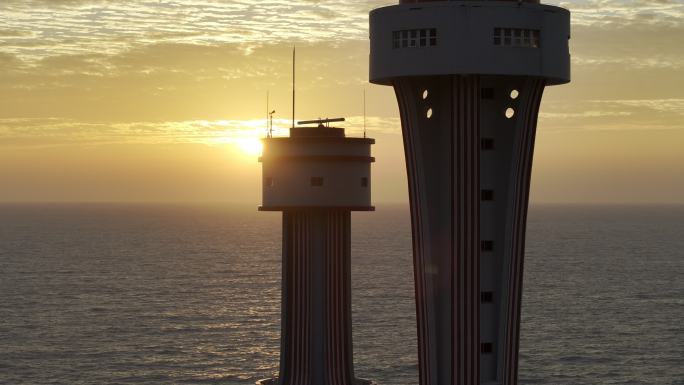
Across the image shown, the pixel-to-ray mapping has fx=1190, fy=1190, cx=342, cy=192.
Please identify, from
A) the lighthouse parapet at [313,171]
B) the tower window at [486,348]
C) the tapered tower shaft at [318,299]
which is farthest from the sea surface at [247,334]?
the tower window at [486,348]

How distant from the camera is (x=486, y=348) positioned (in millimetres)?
67000

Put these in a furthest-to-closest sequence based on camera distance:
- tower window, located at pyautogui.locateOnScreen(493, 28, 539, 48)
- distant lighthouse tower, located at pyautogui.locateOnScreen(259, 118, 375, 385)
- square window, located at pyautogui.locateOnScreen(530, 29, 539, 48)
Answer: distant lighthouse tower, located at pyautogui.locateOnScreen(259, 118, 375, 385)
square window, located at pyautogui.locateOnScreen(530, 29, 539, 48)
tower window, located at pyautogui.locateOnScreen(493, 28, 539, 48)

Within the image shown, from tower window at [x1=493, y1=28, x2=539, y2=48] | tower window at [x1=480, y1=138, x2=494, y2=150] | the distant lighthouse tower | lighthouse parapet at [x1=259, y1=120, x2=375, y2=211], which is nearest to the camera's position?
tower window at [x1=493, y1=28, x2=539, y2=48]

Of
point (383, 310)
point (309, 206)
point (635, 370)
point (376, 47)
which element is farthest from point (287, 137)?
point (383, 310)

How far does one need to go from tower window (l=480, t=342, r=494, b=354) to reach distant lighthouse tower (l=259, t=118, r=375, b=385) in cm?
1879

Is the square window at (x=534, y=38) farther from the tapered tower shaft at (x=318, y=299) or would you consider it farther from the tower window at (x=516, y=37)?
the tapered tower shaft at (x=318, y=299)

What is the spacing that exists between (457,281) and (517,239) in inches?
162

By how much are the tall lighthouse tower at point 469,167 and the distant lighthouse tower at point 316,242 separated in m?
16.6

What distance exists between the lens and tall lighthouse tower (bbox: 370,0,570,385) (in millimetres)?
65188

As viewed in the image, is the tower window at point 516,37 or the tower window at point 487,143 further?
the tower window at point 487,143

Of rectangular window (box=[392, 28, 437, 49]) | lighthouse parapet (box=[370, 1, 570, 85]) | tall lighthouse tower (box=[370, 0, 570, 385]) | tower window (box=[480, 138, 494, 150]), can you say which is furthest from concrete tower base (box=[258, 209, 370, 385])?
rectangular window (box=[392, 28, 437, 49])

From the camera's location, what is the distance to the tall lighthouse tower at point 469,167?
6519 cm

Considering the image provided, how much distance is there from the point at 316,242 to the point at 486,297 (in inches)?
782

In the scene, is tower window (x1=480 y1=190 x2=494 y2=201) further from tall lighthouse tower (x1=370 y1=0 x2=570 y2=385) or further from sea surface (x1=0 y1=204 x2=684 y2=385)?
sea surface (x1=0 y1=204 x2=684 y2=385)
